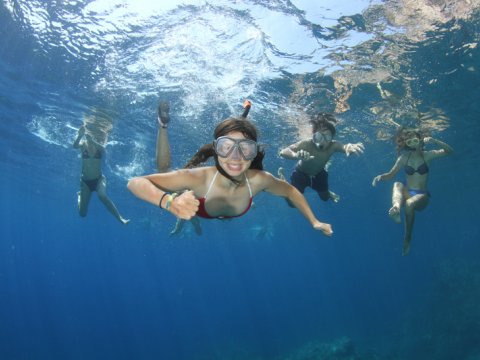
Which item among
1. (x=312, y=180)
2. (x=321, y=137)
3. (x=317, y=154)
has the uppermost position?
(x=321, y=137)

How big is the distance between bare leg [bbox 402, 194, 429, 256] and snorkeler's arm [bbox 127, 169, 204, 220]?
23.4 feet

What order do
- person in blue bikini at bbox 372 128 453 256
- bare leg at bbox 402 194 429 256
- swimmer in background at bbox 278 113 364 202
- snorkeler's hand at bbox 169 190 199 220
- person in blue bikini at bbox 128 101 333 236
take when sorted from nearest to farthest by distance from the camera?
snorkeler's hand at bbox 169 190 199 220, person in blue bikini at bbox 128 101 333 236, bare leg at bbox 402 194 429 256, person in blue bikini at bbox 372 128 453 256, swimmer in background at bbox 278 113 364 202

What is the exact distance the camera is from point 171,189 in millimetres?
4465

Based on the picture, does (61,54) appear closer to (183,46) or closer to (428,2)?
(183,46)

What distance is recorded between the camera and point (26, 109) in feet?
59.8

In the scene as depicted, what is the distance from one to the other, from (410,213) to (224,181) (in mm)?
7196

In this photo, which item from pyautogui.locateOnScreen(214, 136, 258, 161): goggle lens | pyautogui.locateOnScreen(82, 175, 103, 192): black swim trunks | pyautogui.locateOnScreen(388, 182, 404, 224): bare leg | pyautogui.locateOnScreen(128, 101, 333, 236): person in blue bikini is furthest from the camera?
pyautogui.locateOnScreen(82, 175, 103, 192): black swim trunks

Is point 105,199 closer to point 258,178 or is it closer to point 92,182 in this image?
point 92,182

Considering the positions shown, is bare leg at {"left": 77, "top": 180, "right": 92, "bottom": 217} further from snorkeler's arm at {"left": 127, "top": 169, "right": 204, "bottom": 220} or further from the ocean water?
snorkeler's arm at {"left": 127, "top": 169, "right": 204, "bottom": 220}

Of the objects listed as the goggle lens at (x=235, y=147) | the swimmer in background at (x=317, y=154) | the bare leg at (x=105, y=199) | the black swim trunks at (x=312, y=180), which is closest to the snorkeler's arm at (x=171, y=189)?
the goggle lens at (x=235, y=147)

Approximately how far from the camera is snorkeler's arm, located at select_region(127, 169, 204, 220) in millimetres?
3188

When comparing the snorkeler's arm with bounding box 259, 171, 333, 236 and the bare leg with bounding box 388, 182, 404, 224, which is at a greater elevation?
the snorkeler's arm with bounding box 259, 171, 333, 236

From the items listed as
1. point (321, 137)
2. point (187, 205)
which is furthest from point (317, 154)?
point (187, 205)

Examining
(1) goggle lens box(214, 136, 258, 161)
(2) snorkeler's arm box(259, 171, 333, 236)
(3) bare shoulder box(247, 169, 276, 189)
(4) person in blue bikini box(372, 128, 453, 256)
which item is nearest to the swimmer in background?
(4) person in blue bikini box(372, 128, 453, 256)
